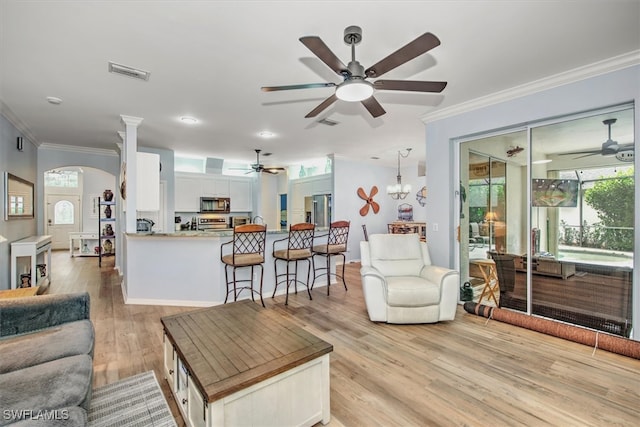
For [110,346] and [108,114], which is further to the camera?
[108,114]

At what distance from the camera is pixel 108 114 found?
3986 millimetres

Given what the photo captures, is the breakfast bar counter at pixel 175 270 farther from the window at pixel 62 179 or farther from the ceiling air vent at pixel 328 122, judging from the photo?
the window at pixel 62 179

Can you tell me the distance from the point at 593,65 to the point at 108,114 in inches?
218

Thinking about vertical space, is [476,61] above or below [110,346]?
above

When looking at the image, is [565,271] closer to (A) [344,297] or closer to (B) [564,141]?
(B) [564,141]

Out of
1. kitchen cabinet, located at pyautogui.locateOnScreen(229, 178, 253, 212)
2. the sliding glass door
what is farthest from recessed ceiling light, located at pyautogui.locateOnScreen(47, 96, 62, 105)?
the sliding glass door

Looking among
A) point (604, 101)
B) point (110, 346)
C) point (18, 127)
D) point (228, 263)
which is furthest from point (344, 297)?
point (18, 127)

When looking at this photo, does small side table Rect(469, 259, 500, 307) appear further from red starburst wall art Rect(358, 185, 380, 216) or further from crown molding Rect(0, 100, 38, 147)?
crown molding Rect(0, 100, 38, 147)

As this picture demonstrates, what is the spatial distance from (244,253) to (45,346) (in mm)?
2321

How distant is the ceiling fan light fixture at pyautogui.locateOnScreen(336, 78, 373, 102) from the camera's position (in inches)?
82.5

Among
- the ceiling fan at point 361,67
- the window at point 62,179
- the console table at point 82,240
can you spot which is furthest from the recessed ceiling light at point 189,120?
the window at point 62,179

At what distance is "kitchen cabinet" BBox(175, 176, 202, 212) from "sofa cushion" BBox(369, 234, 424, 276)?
Answer: 548cm

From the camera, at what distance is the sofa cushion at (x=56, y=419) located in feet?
3.93

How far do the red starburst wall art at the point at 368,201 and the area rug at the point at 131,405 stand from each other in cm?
598
